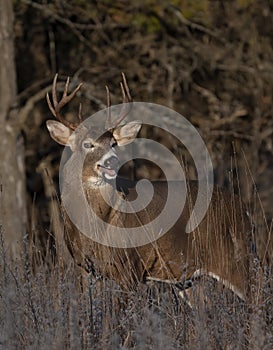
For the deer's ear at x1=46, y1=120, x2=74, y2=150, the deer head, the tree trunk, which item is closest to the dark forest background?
the tree trunk

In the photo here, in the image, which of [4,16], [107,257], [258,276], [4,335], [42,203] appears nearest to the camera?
[4,335]

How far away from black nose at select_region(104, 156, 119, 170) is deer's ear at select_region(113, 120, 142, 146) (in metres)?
0.58

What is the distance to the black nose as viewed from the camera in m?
6.34

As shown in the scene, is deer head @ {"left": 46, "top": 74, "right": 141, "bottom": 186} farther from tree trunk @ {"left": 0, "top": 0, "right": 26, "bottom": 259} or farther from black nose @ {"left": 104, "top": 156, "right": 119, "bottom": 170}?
tree trunk @ {"left": 0, "top": 0, "right": 26, "bottom": 259}

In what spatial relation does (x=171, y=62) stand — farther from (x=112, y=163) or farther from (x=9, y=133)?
(x=112, y=163)

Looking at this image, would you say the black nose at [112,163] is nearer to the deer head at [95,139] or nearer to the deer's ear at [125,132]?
the deer head at [95,139]

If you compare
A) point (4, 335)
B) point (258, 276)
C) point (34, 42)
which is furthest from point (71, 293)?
point (34, 42)

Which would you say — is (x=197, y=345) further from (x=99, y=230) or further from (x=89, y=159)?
(x=89, y=159)

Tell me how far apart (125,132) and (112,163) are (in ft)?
2.36

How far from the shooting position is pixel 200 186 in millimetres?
6777

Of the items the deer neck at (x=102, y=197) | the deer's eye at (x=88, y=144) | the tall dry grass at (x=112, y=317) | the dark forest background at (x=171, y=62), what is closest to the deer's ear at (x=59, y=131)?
the deer's eye at (x=88, y=144)

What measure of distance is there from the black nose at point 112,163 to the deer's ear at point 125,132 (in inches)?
22.9

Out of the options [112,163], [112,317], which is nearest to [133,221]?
[112,163]

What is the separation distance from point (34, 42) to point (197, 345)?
8.21 metres
